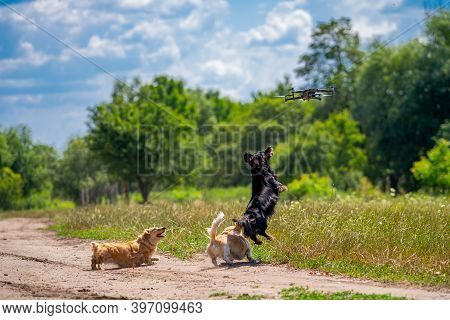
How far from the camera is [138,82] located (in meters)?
74.1

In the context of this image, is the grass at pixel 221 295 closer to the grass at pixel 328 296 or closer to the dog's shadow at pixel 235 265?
the grass at pixel 328 296

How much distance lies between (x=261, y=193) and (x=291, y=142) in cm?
4338

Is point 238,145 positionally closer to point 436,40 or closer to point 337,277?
point 436,40

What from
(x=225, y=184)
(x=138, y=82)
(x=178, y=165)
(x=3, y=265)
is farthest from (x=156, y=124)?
(x=3, y=265)

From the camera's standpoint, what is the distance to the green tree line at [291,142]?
4772 centimetres

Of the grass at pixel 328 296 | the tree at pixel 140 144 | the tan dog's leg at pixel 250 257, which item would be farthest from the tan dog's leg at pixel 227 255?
the tree at pixel 140 144

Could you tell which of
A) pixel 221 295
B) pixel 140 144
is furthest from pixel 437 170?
pixel 221 295

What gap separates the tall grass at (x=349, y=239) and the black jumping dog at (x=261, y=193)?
2.48 ft

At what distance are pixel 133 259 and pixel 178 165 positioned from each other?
3362cm

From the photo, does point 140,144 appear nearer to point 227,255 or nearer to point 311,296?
point 227,255

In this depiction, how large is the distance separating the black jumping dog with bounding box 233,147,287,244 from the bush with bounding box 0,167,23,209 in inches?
1538

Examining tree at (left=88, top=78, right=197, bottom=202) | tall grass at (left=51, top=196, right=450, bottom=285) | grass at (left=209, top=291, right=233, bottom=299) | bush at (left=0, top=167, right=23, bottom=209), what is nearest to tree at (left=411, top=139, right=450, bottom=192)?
tree at (left=88, top=78, right=197, bottom=202)

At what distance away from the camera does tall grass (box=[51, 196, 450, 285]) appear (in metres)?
14.2

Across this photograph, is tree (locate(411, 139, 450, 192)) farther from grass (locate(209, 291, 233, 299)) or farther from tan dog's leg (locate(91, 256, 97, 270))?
grass (locate(209, 291, 233, 299))
